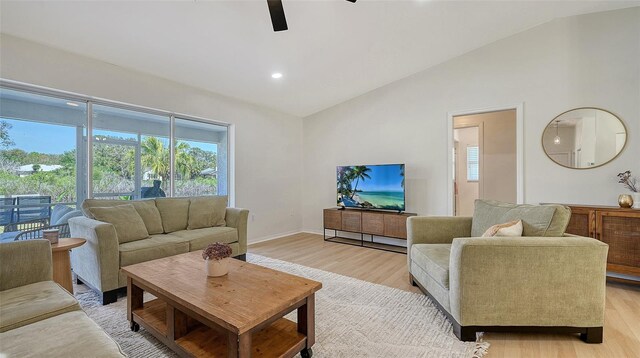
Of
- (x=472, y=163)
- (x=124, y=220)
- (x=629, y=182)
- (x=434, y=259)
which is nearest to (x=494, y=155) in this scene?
(x=472, y=163)

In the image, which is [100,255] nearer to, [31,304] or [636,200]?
[31,304]

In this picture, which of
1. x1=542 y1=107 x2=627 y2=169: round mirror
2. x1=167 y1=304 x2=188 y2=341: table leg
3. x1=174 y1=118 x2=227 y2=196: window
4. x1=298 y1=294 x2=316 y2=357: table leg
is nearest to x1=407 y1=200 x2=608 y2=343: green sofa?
x1=298 y1=294 x2=316 y2=357: table leg

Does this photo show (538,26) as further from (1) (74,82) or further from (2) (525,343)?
(1) (74,82)

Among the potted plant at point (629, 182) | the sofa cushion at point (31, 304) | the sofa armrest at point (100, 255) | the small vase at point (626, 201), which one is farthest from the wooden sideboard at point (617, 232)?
the sofa armrest at point (100, 255)

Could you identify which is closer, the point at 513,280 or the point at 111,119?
the point at 513,280

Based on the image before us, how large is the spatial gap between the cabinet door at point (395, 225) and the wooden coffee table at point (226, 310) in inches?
105

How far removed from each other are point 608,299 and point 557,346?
139 cm

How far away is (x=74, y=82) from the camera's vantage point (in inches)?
118

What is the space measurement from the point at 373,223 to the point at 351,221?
40 cm

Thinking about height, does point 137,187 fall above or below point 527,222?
above

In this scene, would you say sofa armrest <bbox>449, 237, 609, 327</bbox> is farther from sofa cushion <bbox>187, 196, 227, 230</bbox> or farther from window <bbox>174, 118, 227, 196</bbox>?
window <bbox>174, 118, 227, 196</bbox>

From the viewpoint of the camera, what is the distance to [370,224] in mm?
4477

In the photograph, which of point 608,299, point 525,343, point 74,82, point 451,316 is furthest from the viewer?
point 74,82

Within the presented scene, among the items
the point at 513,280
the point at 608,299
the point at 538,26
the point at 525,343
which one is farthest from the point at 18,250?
the point at 538,26
